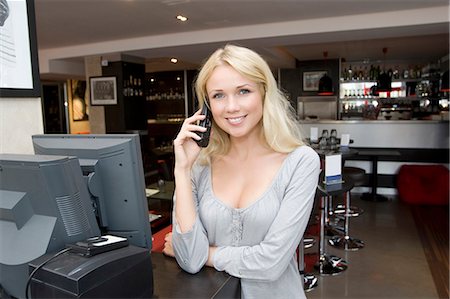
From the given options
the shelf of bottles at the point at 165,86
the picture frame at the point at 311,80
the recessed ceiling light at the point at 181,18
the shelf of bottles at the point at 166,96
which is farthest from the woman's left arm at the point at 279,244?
the shelf of bottles at the point at 165,86

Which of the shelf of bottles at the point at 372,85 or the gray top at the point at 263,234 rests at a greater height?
the shelf of bottles at the point at 372,85

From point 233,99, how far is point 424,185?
5.16m

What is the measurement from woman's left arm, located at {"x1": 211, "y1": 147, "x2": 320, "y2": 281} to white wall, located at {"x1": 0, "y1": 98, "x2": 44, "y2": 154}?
3.07 ft

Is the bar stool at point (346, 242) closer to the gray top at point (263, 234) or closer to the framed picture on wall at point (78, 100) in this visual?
the gray top at point (263, 234)

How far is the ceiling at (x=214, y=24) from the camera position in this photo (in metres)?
4.10

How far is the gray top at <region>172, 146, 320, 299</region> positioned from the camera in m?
1.12

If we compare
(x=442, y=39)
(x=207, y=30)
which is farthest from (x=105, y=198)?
(x=442, y=39)

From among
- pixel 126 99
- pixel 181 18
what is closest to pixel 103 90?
pixel 126 99

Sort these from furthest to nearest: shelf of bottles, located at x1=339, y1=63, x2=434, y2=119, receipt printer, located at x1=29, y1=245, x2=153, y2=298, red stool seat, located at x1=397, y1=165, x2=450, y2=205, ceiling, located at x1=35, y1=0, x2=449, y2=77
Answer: shelf of bottles, located at x1=339, y1=63, x2=434, y2=119
red stool seat, located at x1=397, y1=165, x2=450, y2=205
ceiling, located at x1=35, y1=0, x2=449, y2=77
receipt printer, located at x1=29, y1=245, x2=153, y2=298

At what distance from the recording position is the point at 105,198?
114cm

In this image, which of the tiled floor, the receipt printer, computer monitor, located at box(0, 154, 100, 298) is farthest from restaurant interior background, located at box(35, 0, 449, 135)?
the receipt printer

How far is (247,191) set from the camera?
127cm

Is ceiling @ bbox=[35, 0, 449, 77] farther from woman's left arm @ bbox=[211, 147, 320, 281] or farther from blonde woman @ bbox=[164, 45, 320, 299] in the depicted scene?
woman's left arm @ bbox=[211, 147, 320, 281]

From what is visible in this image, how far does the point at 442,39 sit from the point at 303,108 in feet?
12.5
